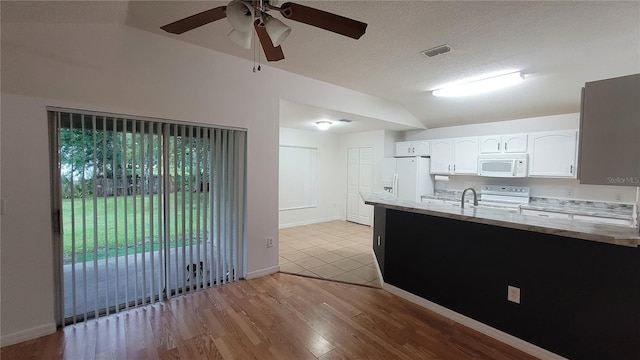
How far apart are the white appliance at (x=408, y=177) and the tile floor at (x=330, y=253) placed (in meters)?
1.15

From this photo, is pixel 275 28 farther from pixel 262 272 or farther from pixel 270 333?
pixel 262 272

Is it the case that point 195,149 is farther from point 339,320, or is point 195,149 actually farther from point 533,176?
point 533,176

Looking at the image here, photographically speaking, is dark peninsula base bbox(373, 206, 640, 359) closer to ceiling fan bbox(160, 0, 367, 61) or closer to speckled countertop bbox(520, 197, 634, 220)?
ceiling fan bbox(160, 0, 367, 61)

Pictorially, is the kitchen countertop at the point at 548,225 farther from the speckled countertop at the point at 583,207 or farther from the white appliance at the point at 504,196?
the white appliance at the point at 504,196

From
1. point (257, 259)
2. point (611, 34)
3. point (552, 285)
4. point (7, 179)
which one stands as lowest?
point (257, 259)

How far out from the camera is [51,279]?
2.27 m

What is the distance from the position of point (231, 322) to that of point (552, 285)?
261 centimetres

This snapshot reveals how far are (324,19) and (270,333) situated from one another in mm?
2393

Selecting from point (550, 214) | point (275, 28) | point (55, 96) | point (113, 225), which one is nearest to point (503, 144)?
point (550, 214)

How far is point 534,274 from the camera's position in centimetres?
211

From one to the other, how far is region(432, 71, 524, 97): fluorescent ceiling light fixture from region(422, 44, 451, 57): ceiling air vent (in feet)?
3.73

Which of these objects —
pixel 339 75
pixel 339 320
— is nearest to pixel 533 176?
pixel 339 75

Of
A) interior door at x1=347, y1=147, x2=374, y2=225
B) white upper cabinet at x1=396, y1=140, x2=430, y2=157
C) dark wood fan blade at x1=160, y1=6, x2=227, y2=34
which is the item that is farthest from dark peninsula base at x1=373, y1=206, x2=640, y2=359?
interior door at x1=347, y1=147, x2=374, y2=225

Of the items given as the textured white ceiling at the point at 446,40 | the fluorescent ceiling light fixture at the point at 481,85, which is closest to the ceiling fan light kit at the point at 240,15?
the textured white ceiling at the point at 446,40
